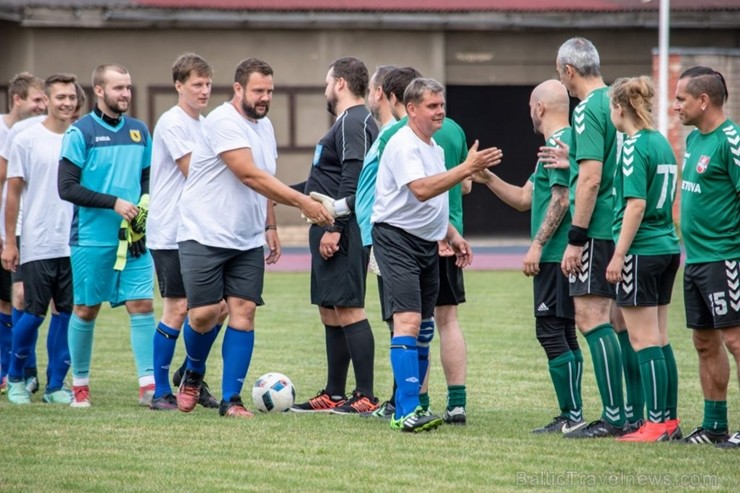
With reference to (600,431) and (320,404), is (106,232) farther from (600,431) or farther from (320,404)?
(600,431)

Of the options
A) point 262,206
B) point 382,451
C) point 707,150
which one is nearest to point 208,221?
point 262,206

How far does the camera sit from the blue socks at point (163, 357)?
885cm

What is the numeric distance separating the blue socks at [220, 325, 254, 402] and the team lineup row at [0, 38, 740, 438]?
13 mm

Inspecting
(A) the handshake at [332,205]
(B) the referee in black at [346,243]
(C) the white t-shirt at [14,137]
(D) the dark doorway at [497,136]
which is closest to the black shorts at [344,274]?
(B) the referee in black at [346,243]

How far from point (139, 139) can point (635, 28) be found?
20680 mm

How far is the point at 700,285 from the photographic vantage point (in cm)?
715

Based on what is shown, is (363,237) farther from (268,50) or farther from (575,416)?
(268,50)

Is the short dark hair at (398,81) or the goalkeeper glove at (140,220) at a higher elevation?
the short dark hair at (398,81)

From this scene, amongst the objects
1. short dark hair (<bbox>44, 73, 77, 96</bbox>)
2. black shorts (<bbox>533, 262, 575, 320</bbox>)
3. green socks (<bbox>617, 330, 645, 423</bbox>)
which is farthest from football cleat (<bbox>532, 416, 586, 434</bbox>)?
short dark hair (<bbox>44, 73, 77, 96</bbox>)

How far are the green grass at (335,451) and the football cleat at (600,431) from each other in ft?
0.55

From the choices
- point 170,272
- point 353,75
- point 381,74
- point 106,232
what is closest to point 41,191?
point 106,232

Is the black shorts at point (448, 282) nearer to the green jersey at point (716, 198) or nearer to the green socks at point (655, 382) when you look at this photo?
the green socks at point (655, 382)

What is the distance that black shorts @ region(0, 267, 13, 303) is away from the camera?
10.5 metres

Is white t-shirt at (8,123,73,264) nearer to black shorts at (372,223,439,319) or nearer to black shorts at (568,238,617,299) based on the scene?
black shorts at (372,223,439,319)
